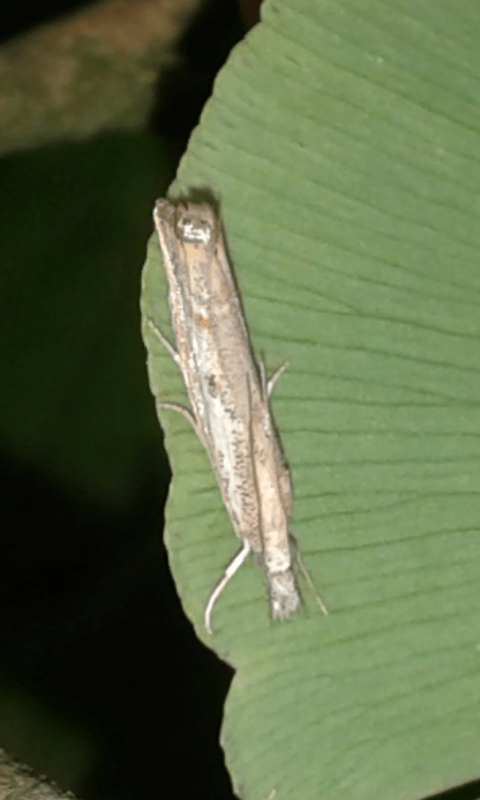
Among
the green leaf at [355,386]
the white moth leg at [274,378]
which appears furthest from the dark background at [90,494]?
the white moth leg at [274,378]

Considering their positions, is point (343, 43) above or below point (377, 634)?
above

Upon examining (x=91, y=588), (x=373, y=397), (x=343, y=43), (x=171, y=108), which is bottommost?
(x=91, y=588)

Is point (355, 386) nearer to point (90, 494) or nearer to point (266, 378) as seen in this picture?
point (266, 378)

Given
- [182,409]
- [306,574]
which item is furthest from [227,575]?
[182,409]

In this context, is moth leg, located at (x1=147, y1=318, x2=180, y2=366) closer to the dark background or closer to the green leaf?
the green leaf

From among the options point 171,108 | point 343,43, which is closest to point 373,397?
point 343,43

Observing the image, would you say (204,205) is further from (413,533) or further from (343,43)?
(413,533)

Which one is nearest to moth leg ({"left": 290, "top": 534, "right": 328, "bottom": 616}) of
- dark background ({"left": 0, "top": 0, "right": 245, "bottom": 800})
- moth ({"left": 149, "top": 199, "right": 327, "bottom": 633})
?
moth ({"left": 149, "top": 199, "right": 327, "bottom": 633})

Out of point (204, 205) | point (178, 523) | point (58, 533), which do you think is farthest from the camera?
point (58, 533)
